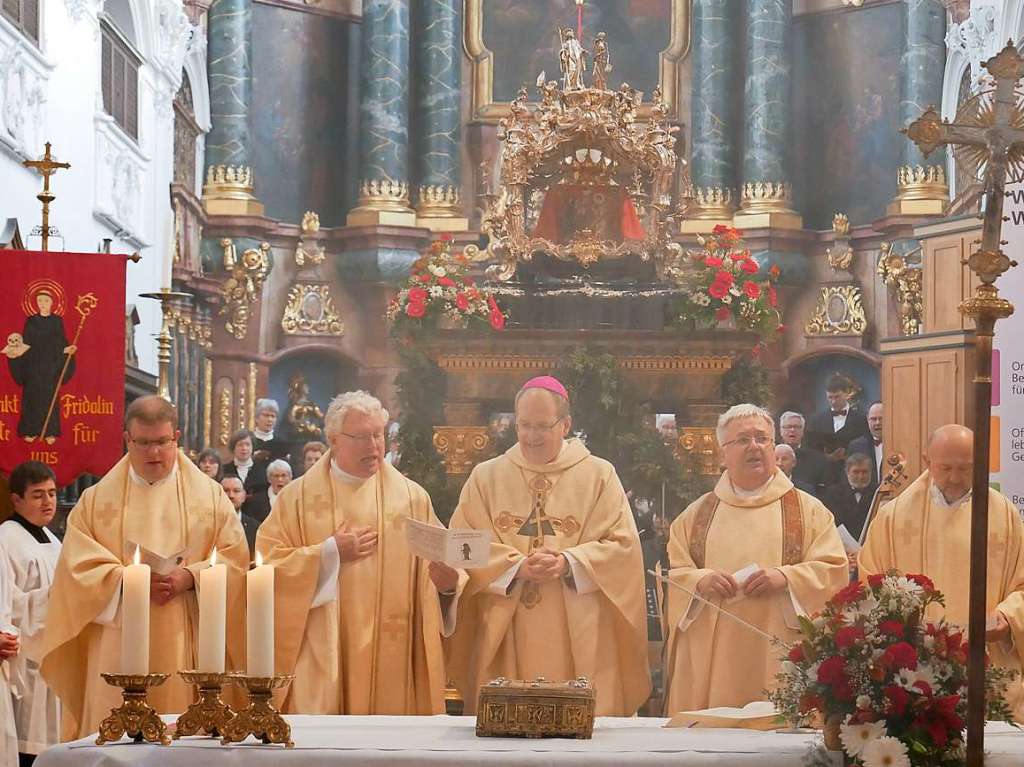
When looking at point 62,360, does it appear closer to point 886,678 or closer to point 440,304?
point 440,304

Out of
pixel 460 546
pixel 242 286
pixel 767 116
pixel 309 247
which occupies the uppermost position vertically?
pixel 767 116

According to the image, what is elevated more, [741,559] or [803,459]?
[803,459]

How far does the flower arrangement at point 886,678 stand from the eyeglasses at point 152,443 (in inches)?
106

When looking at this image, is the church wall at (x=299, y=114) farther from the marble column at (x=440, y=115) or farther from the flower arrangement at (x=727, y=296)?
the flower arrangement at (x=727, y=296)

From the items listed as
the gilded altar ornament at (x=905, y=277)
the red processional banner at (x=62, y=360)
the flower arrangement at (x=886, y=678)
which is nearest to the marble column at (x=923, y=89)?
the gilded altar ornament at (x=905, y=277)

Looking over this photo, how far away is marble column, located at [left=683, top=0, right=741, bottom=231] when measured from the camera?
58.8 feet

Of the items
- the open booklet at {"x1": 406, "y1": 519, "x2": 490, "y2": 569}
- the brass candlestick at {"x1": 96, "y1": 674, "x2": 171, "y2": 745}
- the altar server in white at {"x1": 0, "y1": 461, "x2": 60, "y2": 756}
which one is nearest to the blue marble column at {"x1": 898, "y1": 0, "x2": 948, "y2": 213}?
the altar server in white at {"x1": 0, "y1": 461, "x2": 60, "y2": 756}

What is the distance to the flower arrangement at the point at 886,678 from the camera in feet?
13.0

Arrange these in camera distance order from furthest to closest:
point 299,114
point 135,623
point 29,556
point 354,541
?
point 299,114 → point 29,556 → point 354,541 → point 135,623

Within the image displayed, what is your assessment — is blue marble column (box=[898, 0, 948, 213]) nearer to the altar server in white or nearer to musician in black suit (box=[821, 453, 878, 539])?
musician in black suit (box=[821, 453, 878, 539])

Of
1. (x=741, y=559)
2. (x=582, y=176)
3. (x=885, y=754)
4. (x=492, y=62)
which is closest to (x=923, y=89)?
(x=582, y=176)

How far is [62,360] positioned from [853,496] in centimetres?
705

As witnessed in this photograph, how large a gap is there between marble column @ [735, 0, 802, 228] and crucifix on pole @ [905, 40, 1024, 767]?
13612mm

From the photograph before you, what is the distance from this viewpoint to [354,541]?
6113 mm
